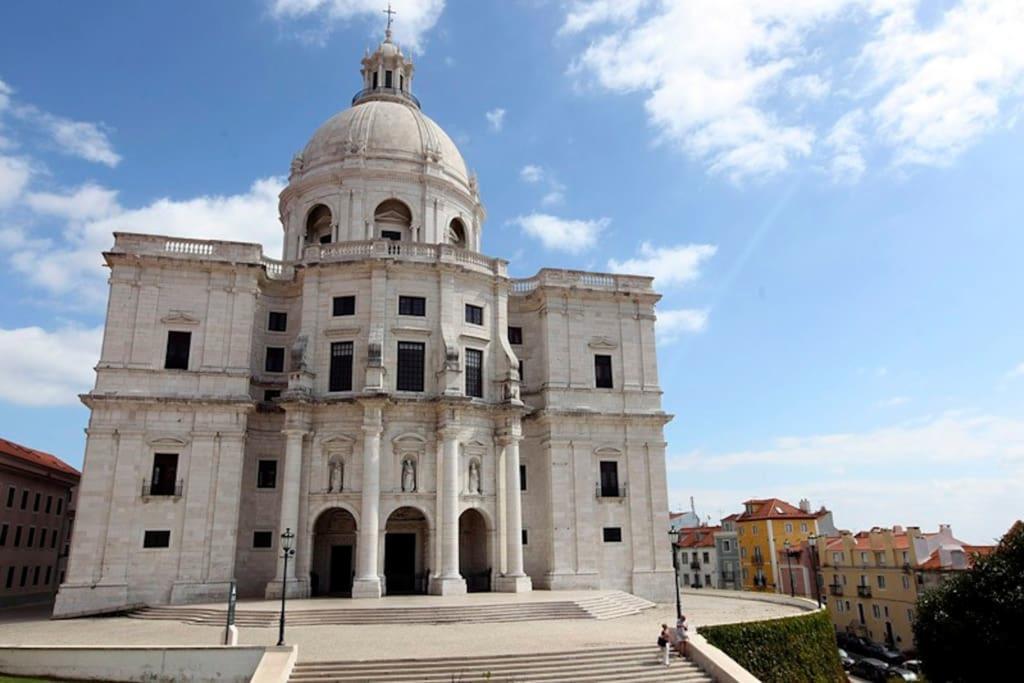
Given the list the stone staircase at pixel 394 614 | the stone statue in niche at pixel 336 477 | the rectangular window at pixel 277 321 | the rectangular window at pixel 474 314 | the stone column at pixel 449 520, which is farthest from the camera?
the rectangular window at pixel 277 321

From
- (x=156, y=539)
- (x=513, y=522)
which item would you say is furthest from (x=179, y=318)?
(x=513, y=522)

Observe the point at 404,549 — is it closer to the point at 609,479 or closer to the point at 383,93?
the point at 609,479

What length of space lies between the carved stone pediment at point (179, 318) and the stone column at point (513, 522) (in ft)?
54.6

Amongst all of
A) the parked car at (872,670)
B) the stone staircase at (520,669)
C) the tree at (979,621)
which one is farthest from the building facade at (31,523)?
the parked car at (872,670)

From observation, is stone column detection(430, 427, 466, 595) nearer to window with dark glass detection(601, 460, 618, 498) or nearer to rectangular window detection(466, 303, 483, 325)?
rectangular window detection(466, 303, 483, 325)

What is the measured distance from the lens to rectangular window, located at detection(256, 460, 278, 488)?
36.5 meters

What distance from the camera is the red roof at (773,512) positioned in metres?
69.9

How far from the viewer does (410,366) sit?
119 feet

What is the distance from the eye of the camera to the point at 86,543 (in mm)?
32062

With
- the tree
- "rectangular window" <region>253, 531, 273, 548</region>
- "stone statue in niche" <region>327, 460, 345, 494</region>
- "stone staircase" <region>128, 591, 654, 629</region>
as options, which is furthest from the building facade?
the tree

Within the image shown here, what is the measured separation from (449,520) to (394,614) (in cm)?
686

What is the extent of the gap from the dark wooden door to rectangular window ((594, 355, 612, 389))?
52.6 feet

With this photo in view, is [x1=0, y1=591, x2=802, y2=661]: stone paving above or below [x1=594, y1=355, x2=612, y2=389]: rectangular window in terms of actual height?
below

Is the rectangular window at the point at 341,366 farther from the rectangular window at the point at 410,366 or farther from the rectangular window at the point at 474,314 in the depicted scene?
the rectangular window at the point at 474,314
